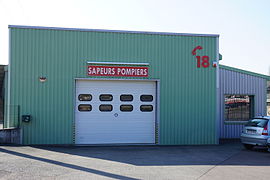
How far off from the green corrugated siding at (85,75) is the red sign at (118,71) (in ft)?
0.99

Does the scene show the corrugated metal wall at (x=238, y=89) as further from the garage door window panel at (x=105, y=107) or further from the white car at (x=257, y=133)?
the garage door window panel at (x=105, y=107)

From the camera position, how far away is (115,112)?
13898mm

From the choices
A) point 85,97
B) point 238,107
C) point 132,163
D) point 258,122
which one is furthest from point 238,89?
point 132,163

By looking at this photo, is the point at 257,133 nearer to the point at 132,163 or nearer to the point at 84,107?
the point at 132,163

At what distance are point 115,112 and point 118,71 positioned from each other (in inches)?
69.2

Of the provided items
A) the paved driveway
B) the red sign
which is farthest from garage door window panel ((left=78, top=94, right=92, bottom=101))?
the paved driveway

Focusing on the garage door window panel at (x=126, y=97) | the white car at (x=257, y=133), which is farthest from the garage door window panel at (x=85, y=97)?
the white car at (x=257, y=133)

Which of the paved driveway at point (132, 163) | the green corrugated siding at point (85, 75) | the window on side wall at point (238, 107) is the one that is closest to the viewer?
the paved driveway at point (132, 163)

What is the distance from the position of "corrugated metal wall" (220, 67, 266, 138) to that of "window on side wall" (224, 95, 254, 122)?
248 millimetres

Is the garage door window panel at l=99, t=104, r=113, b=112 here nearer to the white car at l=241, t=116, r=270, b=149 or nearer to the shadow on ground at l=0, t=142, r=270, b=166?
the shadow on ground at l=0, t=142, r=270, b=166

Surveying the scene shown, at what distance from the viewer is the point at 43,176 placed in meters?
7.70

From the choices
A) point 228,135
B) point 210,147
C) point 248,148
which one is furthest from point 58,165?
point 228,135

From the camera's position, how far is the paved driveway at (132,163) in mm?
8094

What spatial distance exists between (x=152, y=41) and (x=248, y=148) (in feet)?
19.7
